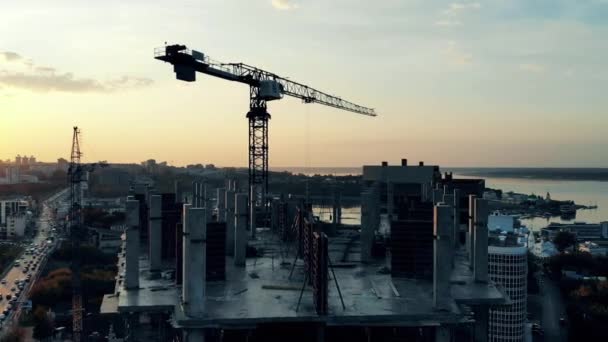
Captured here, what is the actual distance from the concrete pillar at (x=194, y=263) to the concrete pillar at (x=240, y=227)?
8.46 m

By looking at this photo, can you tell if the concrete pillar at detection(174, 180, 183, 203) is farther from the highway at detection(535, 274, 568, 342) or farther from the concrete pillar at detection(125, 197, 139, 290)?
the highway at detection(535, 274, 568, 342)

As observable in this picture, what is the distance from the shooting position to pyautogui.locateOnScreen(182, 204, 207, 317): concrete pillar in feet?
58.6

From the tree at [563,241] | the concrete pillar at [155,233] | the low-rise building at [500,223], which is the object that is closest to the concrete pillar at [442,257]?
the concrete pillar at [155,233]

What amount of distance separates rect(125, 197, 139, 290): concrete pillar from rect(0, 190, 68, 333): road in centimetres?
3230

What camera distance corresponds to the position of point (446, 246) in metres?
19.5

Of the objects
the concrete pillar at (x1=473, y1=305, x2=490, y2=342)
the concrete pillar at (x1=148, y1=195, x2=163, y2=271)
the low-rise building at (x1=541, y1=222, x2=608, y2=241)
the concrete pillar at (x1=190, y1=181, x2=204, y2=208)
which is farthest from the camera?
the low-rise building at (x1=541, y1=222, x2=608, y2=241)

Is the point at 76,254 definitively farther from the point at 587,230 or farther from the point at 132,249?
the point at 587,230

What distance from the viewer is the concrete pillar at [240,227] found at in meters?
26.6

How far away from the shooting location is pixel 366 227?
28.9 metres

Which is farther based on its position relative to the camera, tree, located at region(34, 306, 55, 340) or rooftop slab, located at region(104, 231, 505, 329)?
tree, located at region(34, 306, 55, 340)

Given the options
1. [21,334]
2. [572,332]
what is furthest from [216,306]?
[572,332]

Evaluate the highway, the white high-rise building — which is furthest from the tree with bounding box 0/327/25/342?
the highway

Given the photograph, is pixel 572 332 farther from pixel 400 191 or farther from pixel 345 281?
pixel 345 281

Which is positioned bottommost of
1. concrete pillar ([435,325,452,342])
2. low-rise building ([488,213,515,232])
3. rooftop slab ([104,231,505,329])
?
low-rise building ([488,213,515,232])
